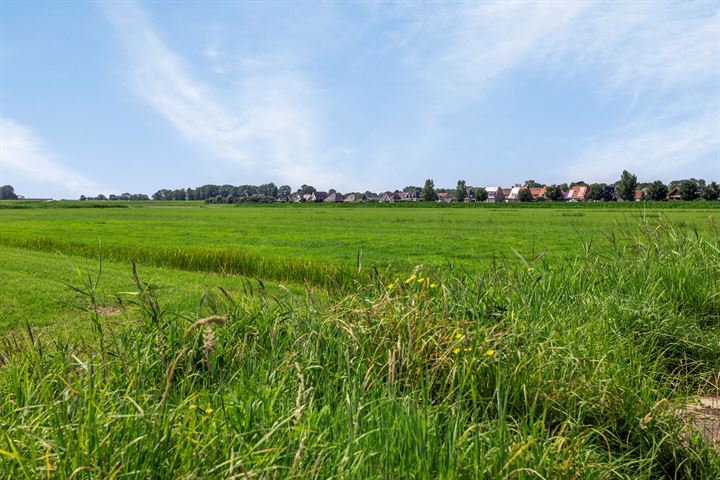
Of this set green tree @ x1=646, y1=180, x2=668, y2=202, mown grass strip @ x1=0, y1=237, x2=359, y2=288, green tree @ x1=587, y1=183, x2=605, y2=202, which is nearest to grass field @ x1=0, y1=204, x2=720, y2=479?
mown grass strip @ x1=0, y1=237, x2=359, y2=288

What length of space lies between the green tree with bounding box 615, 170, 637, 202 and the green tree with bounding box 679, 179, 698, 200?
34.2 ft

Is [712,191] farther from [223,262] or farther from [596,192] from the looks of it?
[223,262]

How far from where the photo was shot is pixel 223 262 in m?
17.4

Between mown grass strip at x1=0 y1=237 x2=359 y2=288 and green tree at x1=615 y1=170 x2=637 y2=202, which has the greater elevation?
green tree at x1=615 y1=170 x2=637 y2=202

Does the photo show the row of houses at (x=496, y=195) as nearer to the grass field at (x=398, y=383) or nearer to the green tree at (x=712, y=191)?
the green tree at (x=712, y=191)

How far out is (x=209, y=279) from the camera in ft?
47.4

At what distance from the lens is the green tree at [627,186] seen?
11981 cm

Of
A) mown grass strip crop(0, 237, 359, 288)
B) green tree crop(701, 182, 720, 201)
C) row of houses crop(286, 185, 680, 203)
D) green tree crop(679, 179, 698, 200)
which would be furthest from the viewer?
row of houses crop(286, 185, 680, 203)

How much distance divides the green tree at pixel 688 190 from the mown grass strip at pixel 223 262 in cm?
12556

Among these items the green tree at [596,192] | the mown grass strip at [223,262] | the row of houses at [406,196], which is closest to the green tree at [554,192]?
the row of houses at [406,196]

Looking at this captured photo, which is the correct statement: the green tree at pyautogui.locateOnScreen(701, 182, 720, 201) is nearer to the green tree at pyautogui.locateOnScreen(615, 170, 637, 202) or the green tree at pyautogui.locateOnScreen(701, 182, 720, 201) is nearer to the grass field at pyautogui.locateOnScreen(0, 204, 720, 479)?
the green tree at pyautogui.locateOnScreen(615, 170, 637, 202)

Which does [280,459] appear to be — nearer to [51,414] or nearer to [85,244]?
[51,414]

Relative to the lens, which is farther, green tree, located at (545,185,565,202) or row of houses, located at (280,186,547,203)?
row of houses, located at (280,186,547,203)

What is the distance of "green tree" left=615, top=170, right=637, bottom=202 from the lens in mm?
119812
